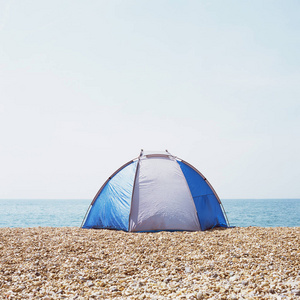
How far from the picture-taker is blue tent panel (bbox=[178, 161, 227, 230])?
10.3 m

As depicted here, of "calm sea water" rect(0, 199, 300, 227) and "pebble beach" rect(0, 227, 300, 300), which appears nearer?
"pebble beach" rect(0, 227, 300, 300)

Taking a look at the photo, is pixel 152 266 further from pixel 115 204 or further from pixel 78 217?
pixel 78 217

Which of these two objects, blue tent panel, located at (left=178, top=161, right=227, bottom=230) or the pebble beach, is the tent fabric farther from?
the pebble beach

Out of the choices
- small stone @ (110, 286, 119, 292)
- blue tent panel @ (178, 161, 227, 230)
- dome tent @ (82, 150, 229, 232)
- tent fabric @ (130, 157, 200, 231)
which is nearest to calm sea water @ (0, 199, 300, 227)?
blue tent panel @ (178, 161, 227, 230)

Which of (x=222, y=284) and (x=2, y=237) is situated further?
(x=2, y=237)

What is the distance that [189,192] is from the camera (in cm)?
1035

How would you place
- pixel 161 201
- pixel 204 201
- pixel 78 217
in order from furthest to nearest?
pixel 78 217
pixel 204 201
pixel 161 201

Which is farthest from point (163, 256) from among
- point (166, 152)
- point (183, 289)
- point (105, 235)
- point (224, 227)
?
point (166, 152)

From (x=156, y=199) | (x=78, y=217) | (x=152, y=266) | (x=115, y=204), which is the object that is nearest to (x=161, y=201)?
(x=156, y=199)

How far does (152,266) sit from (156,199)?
3971mm

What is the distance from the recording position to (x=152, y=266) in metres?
6.08

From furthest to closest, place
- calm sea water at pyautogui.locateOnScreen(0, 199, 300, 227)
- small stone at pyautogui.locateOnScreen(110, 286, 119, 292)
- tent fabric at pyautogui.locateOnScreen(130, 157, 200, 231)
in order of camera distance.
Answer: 1. calm sea water at pyautogui.locateOnScreen(0, 199, 300, 227)
2. tent fabric at pyautogui.locateOnScreen(130, 157, 200, 231)
3. small stone at pyautogui.locateOnScreen(110, 286, 119, 292)

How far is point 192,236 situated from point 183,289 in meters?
3.82

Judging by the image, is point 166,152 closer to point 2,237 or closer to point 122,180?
point 122,180
